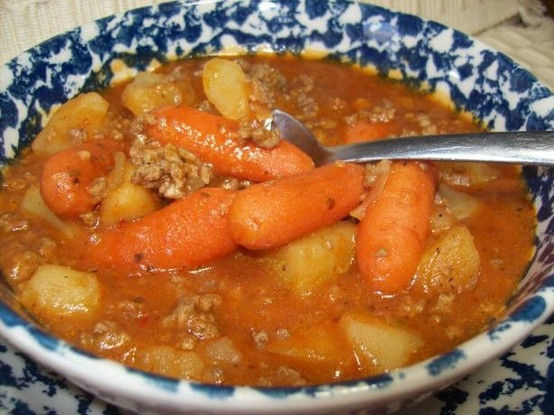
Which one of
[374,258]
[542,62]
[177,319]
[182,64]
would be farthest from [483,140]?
[542,62]

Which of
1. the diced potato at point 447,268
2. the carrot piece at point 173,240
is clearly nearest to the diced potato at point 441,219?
the diced potato at point 447,268

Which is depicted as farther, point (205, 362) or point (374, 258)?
point (374, 258)

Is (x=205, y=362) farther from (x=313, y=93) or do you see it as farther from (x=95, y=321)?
(x=313, y=93)

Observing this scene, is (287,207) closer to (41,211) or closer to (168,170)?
(168,170)

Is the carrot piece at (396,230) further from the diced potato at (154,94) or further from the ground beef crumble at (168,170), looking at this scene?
the diced potato at (154,94)

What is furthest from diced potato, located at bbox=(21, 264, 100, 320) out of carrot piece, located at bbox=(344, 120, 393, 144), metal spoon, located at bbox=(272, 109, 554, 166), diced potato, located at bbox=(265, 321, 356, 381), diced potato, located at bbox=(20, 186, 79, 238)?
carrot piece, located at bbox=(344, 120, 393, 144)

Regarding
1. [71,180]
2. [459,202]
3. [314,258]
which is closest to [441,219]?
[459,202]
